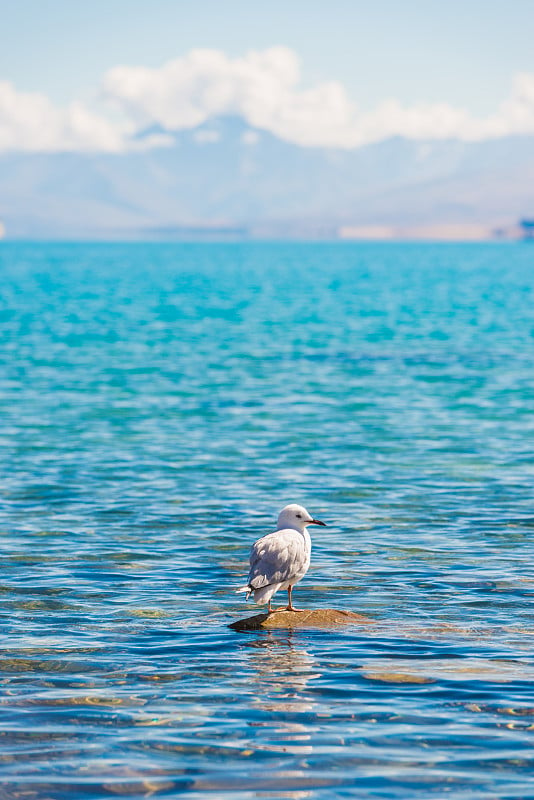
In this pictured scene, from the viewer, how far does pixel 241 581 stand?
1678 centimetres

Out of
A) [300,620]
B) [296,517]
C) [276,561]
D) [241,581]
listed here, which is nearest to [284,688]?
[276,561]

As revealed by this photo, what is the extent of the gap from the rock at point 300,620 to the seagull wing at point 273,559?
0.60m

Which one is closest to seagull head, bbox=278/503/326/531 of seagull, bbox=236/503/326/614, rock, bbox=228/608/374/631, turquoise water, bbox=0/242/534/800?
seagull, bbox=236/503/326/614

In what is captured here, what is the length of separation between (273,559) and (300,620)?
105 centimetres

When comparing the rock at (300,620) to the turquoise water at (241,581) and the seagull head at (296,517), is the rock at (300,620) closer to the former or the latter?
the turquoise water at (241,581)

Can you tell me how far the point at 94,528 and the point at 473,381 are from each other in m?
23.4

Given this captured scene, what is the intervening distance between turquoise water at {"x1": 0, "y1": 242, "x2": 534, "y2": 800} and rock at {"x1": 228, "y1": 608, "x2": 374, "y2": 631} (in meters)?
0.23

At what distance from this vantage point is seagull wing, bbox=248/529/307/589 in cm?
1384

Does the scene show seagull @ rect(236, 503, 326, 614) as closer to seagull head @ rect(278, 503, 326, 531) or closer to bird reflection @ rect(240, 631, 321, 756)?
seagull head @ rect(278, 503, 326, 531)

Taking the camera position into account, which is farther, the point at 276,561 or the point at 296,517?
the point at 296,517

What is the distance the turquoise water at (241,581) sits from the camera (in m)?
10.5

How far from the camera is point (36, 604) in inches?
610

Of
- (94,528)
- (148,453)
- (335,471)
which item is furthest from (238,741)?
(148,453)

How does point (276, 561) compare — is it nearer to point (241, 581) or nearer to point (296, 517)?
point (296, 517)
